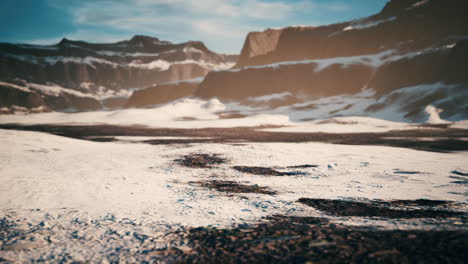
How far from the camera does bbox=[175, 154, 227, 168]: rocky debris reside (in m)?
12.1

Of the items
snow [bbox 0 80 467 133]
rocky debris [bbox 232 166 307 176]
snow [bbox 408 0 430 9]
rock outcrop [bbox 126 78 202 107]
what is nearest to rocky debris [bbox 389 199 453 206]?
rocky debris [bbox 232 166 307 176]

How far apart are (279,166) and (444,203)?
624 centimetres

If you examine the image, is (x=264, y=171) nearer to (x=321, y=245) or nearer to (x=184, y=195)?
(x=184, y=195)

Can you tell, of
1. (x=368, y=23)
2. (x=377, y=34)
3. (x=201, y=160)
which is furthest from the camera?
(x=368, y=23)

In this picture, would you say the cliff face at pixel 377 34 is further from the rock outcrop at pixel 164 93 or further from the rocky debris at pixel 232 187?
the rocky debris at pixel 232 187

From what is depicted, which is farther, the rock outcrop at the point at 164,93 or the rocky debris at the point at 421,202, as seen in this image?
the rock outcrop at the point at 164,93

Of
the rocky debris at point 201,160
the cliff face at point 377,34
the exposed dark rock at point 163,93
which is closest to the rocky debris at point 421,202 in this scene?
the rocky debris at point 201,160

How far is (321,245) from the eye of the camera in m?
4.16

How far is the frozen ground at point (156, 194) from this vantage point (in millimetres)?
4547

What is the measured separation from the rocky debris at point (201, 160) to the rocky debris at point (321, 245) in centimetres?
716

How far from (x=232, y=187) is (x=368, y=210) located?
3.83 meters

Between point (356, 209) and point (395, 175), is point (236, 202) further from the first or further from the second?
point (395, 175)

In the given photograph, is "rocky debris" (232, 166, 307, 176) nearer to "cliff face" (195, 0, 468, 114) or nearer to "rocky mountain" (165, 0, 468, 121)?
"rocky mountain" (165, 0, 468, 121)

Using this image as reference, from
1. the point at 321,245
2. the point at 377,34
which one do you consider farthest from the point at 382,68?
the point at 321,245
